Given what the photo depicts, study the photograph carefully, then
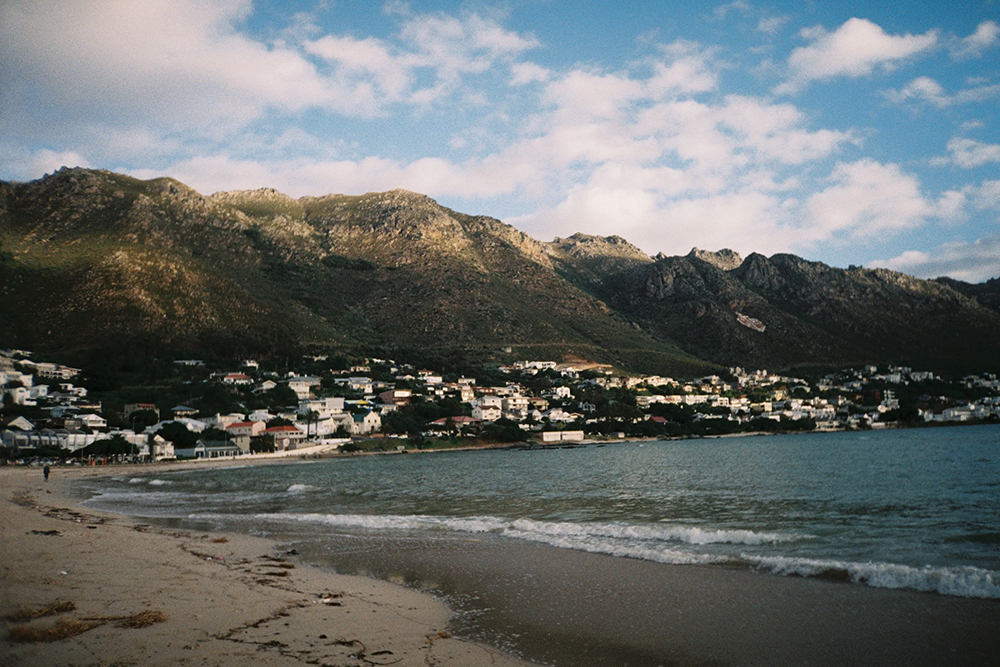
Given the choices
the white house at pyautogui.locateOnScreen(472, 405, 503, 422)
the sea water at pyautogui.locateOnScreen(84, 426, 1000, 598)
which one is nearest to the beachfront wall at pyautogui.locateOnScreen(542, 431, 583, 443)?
the white house at pyautogui.locateOnScreen(472, 405, 503, 422)

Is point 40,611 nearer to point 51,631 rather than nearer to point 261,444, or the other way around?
point 51,631

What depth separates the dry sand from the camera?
23.9 feet

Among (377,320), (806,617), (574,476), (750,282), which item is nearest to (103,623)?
(806,617)

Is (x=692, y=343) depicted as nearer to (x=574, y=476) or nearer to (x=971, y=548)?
(x=574, y=476)

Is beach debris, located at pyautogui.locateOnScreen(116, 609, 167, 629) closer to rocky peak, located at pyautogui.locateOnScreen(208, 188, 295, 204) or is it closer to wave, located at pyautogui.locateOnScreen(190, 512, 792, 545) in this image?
wave, located at pyautogui.locateOnScreen(190, 512, 792, 545)

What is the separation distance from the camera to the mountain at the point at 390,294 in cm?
9850

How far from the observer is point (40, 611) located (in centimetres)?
845

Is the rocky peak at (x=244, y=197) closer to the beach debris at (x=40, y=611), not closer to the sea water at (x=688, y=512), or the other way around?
the sea water at (x=688, y=512)

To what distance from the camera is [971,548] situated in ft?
45.1

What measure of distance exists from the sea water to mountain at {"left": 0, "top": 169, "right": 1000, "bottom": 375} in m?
65.6

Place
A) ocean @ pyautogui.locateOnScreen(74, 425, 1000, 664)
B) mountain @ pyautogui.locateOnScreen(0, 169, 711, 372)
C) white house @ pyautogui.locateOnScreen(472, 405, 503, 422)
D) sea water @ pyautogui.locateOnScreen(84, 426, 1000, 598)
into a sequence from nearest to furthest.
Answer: ocean @ pyautogui.locateOnScreen(74, 425, 1000, 664)
sea water @ pyautogui.locateOnScreen(84, 426, 1000, 598)
mountain @ pyautogui.locateOnScreen(0, 169, 711, 372)
white house @ pyautogui.locateOnScreen(472, 405, 503, 422)

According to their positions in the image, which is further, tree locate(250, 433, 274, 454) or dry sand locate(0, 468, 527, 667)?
tree locate(250, 433, 274, 454)

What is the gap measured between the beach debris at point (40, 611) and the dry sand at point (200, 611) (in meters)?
0.02

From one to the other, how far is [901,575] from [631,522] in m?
8.88
